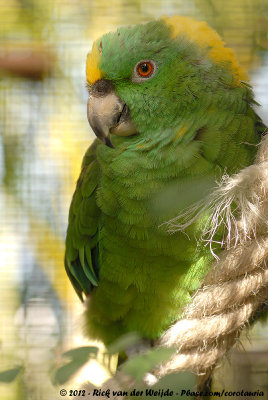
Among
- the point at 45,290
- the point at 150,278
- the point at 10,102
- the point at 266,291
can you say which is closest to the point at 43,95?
the point at 10,102

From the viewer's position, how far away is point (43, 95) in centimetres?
171

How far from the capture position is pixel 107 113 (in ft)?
3.09

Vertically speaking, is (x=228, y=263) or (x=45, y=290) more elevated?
(x=228, y=263)

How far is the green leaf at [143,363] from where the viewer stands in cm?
51

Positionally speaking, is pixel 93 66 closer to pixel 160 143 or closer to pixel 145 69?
pixel 145 69

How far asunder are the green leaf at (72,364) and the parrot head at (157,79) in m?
0.50

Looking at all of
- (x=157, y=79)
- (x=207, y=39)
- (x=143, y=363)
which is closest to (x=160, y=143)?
(x=157, y=79)

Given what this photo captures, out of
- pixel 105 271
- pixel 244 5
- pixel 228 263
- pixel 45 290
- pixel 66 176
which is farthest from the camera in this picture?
pixel 66 176

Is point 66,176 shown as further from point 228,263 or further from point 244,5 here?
point 228,263

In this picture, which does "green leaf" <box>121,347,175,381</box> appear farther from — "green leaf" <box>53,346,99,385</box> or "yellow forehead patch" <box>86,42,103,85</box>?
"yellow forehead patch" <box>86,42,103,85</box>

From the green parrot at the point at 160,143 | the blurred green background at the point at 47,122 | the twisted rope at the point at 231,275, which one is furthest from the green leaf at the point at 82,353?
the blurred green background at the point at 47,122

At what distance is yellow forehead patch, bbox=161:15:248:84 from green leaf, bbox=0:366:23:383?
27.6 inches

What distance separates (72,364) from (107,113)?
58cm

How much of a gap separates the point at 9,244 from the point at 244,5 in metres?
1.22
